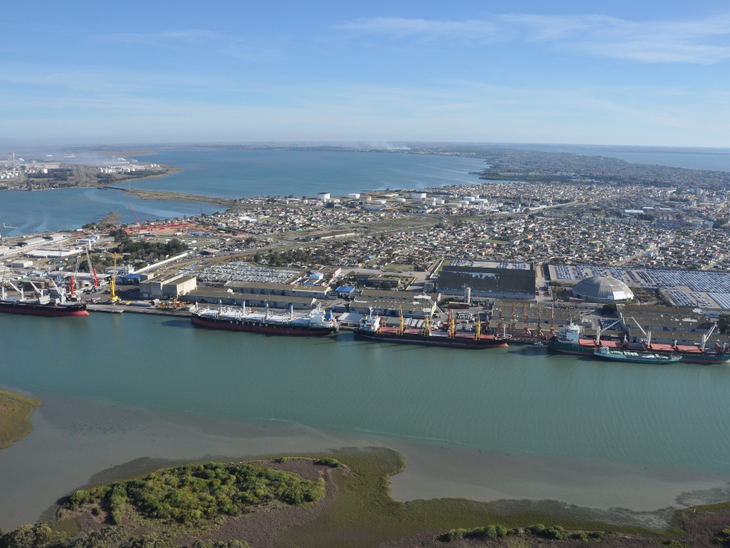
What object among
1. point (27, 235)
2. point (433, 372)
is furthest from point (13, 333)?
point (27, 235)

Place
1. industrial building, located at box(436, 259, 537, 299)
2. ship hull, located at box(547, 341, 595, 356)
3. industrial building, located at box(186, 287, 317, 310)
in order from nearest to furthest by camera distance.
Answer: ship hull, located at box(547, 341, 595, 356)
industrial building, located at box(186, 287, 317, 310)
industrial building, located at box(436, 259, 537, 299)

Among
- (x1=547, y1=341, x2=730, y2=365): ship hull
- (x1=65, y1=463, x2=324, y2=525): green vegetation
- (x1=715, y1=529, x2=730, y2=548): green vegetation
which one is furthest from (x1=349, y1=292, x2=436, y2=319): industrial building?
(x1=715, y1=529, x2=730, y2=548): green vegetation

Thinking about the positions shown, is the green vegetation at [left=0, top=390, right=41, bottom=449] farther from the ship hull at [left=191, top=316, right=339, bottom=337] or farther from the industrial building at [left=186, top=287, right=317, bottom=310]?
the industrial building at [left=186, top=287, right=317, bottom=310]

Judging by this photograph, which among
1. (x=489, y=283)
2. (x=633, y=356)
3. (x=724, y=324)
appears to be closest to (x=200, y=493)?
(x=633, y=356)

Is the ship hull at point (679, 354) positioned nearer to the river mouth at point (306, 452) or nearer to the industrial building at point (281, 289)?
the river mouth at point (306, 452)

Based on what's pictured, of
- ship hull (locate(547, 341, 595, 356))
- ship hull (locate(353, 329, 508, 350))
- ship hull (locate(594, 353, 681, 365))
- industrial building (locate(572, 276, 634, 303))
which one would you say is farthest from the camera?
industrial building (locate(572, 276, 634, 303))

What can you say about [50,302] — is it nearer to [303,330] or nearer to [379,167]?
[303,330]

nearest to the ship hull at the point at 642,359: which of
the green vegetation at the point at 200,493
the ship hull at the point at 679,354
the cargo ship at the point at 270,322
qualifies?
the ship hull at the point at 679,354
